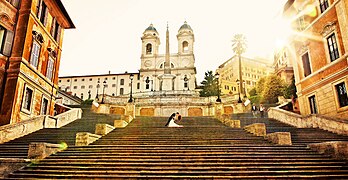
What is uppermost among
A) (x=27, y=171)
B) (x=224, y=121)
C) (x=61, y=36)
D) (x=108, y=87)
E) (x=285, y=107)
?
(x=108, y=87)

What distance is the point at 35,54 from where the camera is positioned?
19.3m

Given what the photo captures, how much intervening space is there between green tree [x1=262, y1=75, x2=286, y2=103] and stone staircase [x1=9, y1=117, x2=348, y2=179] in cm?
2871

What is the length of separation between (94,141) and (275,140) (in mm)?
8859

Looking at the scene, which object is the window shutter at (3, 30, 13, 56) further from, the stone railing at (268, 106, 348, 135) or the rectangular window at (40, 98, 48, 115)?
the stone railing at (268, 106, 348, 135)

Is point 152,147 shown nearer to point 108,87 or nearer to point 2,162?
point 2,162

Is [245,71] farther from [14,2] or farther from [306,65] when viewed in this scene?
[14,2]

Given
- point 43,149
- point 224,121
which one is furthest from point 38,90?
point 224,121

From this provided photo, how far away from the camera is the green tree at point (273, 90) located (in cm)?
3741

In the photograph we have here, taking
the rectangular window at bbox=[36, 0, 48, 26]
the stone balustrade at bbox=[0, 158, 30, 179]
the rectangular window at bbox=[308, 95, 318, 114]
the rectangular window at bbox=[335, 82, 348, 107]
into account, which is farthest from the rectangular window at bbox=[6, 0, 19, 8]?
the rectangular window at bbox=[308, 95, 318, 114]

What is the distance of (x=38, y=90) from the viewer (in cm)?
1950

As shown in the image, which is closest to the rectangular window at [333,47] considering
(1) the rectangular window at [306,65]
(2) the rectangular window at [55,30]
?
(1) the rectangular window at [306,65]

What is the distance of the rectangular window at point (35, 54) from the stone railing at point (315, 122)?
20793 millimetres

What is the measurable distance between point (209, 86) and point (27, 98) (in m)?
44.9

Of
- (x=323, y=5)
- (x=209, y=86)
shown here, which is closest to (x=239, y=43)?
(x=209, y=86)
